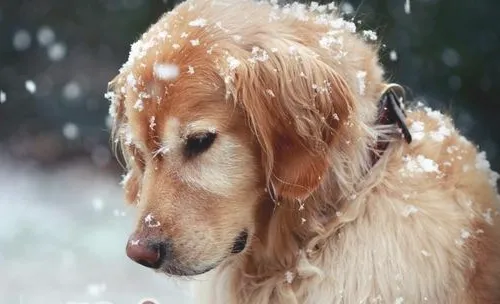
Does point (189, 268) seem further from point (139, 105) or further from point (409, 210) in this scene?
point (409, 210)

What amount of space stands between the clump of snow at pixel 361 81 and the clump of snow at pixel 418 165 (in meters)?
0.25

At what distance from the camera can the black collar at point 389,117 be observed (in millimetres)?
2406

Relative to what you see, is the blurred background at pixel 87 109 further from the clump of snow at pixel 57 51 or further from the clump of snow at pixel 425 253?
the clump of snow at pixel 425 253

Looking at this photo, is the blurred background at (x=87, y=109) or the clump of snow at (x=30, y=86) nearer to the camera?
the blurred background at (x=87, y=109)

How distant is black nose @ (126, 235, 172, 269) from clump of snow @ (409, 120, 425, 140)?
34.1 inches

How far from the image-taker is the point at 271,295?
2477 mm

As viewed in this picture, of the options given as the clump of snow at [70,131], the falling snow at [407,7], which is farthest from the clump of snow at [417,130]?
the clump of snow at [70,131]

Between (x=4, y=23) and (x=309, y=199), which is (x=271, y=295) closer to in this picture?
(x=309, y=199)

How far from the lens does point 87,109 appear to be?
684 cm

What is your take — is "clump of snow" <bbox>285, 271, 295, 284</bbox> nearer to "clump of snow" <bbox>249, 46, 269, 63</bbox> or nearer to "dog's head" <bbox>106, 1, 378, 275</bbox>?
"dog's head" <bbox>106, 1, 378, 275</bbox>

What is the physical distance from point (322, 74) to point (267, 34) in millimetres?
192

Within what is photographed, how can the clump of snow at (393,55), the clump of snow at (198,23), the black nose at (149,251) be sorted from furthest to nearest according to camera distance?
the clump of snow at (393,55), the clump of snow at (198,23), the black nose at (149,251)

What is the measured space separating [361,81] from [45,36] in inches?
193

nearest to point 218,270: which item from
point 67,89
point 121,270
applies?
point 121,270
